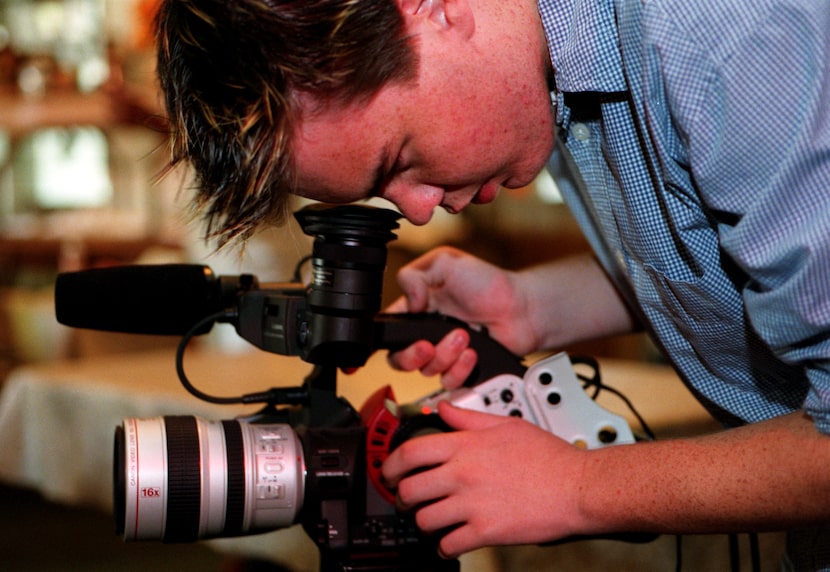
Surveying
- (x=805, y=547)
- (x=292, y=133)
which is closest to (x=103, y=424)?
(x=292, y=133)

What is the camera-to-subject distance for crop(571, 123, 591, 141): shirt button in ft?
2.66

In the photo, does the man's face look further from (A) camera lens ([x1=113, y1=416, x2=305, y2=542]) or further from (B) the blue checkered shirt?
(A) camera lens ([x1=113, y1=416, x2=305, y2=542])

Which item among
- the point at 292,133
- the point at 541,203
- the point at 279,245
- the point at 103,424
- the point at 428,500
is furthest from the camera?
the point at 541,203

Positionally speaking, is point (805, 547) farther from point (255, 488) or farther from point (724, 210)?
point (255, 488)

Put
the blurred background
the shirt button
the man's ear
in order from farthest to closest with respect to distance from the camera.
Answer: the blurred background, the shirt button, the man's ear

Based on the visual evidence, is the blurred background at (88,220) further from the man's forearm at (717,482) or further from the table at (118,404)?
the man's forearm at (717,482)

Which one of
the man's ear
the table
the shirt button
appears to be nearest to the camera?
the man's ear

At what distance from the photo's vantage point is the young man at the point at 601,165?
0.59m

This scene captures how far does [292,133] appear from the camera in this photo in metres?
0.69

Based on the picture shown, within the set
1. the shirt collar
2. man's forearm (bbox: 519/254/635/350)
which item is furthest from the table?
the shirt collar

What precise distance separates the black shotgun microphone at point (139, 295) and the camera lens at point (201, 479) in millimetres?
120

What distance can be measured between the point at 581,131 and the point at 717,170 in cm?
22

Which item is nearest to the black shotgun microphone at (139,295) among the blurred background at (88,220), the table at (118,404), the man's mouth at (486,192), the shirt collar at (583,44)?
the man's mouth at (486,192)

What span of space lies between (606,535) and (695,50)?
40 centimetres
